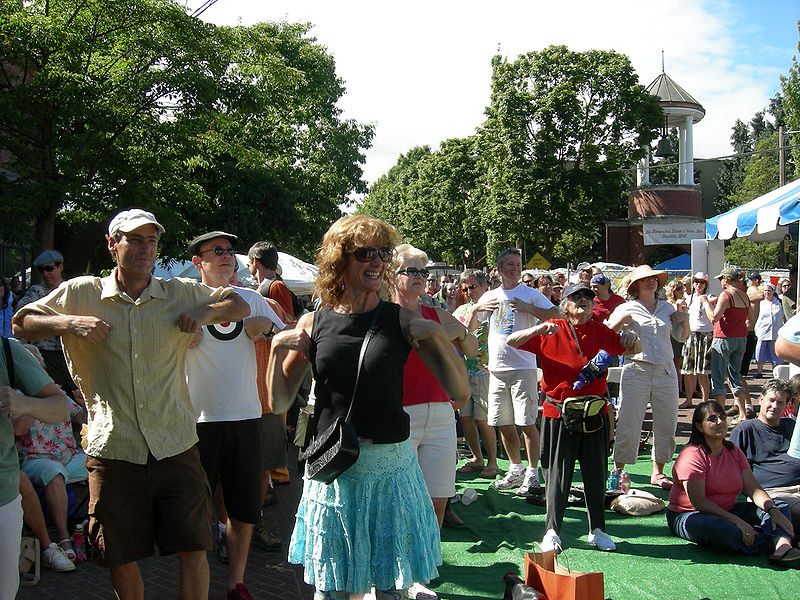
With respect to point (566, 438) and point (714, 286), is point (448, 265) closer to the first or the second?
point (714, 286)

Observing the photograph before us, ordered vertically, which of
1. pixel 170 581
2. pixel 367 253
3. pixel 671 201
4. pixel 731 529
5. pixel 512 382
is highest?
pixel 671 201

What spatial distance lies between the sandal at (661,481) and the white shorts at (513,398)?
137cm

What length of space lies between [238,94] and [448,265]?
47130 millimetres

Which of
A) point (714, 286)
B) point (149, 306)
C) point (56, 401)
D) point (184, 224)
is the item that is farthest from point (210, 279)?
point (714, 286)

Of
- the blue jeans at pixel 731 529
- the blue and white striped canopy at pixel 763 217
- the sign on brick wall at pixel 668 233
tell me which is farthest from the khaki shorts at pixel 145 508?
the sign on brick wall at pixel 668 233

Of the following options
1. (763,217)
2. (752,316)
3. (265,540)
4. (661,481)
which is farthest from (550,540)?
(752,316)

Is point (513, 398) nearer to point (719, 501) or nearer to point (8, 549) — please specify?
point (719, 501)

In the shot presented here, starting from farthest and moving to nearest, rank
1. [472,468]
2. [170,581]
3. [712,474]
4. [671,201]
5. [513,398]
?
1. [671,201]
2. [472,468]
3. [513,398]
4. [712,474]
5. [170,581]

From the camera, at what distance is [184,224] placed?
39.7ft

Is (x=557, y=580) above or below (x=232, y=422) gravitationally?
below

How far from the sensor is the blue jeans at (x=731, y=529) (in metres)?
5.20

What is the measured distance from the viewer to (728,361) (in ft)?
33.8

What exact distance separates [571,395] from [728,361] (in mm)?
6183

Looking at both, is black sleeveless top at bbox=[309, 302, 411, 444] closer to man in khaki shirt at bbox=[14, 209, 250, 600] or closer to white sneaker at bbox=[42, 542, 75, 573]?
man in khaki shirt at bbox=[14, 209, 250, 600]
